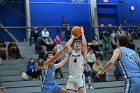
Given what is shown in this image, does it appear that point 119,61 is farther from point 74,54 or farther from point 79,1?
point 79,1

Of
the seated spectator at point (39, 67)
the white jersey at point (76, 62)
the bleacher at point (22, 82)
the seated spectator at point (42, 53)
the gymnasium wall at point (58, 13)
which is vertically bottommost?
the bleacher at point (22, 82)

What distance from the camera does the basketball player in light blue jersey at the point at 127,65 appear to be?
529cm

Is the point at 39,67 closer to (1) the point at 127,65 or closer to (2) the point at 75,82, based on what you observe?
(2) the point at 75,82

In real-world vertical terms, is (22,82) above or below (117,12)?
below

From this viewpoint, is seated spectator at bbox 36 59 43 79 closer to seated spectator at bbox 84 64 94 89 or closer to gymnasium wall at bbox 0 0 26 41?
seated spectator at bbox 84 64 94 89

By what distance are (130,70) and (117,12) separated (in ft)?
61.6

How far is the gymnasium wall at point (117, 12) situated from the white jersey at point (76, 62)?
15.1 m

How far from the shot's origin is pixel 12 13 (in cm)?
2108

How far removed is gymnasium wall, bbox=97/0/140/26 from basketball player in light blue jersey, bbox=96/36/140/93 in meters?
17.6

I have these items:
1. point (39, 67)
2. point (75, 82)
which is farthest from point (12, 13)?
point (75, 82)

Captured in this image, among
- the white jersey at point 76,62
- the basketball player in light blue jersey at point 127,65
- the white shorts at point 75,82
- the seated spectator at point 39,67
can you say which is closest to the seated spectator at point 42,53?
the seated spectator at point 39,67

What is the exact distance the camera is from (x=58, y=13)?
22125 millimetres

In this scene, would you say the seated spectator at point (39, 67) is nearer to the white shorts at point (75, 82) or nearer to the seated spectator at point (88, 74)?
the seated spectator at point (88, 74)

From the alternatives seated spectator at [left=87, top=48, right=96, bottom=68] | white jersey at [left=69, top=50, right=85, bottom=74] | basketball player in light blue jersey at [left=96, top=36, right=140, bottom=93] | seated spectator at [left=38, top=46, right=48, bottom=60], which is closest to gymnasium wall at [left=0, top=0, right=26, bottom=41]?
seated spectator at [left=38, top=46, right=48, bottom=60]
